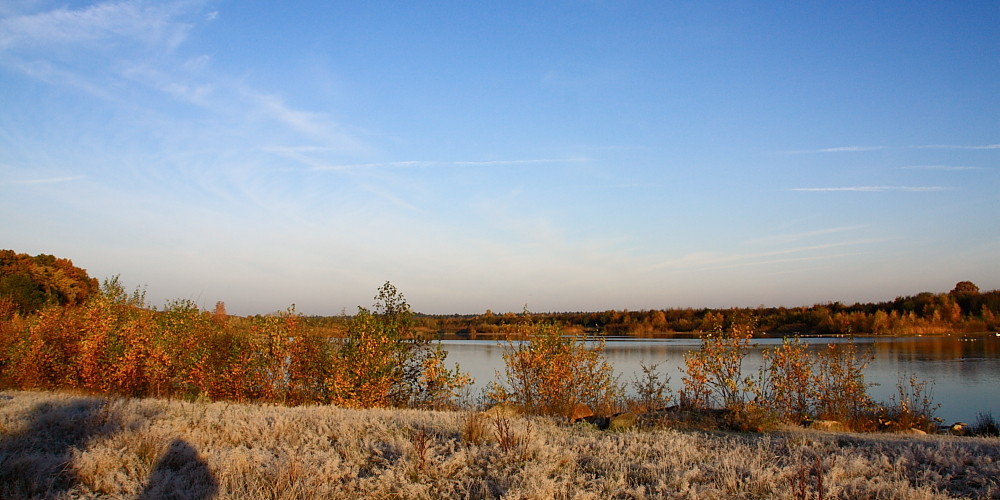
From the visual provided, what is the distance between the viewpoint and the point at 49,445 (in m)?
7.45

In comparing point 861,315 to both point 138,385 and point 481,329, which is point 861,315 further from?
point 138,385

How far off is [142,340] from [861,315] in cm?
5803

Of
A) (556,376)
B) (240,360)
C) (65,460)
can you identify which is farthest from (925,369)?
(65,460)

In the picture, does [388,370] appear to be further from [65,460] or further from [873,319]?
[873,319]

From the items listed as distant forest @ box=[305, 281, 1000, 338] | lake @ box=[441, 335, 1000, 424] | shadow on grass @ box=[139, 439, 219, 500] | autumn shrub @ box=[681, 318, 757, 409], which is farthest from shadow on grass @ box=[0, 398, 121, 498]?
distant forest @ box=[305, 281, 1000, 338]

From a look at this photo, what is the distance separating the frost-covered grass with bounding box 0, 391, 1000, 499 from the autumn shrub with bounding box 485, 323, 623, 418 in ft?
16.8

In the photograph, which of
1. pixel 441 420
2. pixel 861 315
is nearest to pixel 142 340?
pixel 441 420

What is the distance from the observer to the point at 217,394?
46.6 ft

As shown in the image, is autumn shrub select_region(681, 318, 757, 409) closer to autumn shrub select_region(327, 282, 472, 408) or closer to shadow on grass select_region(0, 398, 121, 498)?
autumn shrub select_region(327, 282, 472, 408)

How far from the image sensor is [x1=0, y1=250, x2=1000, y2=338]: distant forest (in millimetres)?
24227

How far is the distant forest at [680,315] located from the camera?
79.5ft

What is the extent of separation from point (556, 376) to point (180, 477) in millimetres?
8992

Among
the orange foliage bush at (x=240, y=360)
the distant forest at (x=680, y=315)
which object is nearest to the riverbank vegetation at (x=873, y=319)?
the distant forest at (x=680, y=315)

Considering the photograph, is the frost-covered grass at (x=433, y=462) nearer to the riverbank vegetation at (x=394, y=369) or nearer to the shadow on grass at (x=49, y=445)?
the shadow on grass at (x=49, y=445)
